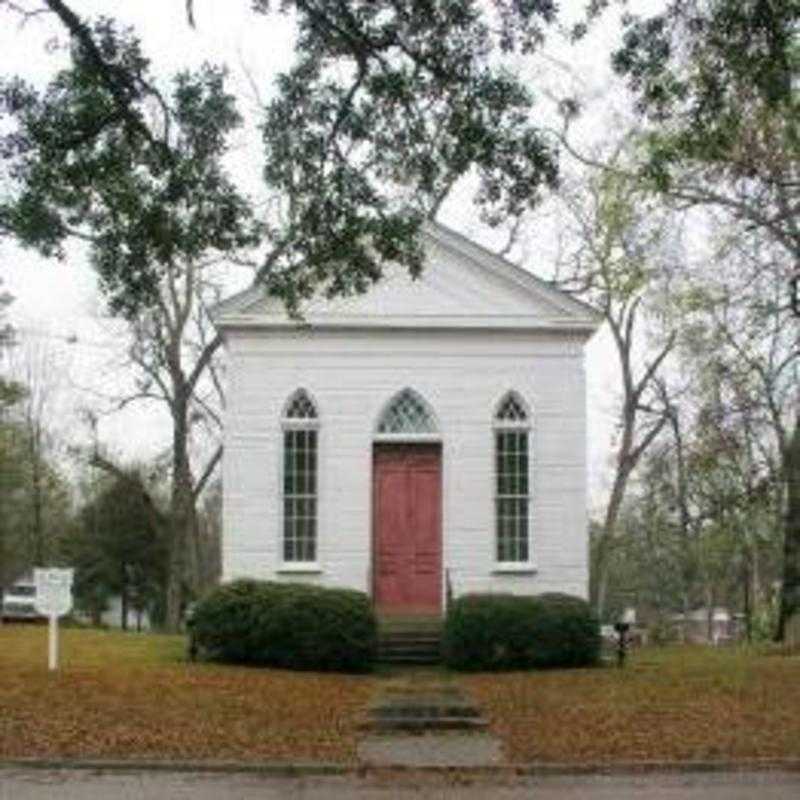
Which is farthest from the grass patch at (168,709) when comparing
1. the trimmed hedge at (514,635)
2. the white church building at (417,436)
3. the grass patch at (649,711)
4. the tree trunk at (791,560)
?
the tree trunk at (791,560)

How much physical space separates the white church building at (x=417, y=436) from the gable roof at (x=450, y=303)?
3cm

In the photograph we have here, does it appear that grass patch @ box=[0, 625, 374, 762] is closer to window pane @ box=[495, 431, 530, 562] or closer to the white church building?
the white church building

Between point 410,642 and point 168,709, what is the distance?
9.60 m

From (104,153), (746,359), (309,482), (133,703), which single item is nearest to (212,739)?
(133,703)

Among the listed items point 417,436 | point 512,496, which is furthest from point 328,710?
point 512,496

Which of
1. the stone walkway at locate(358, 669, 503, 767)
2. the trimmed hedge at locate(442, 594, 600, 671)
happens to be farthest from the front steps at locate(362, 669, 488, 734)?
the trimmed hedge at locate(442, 594, 600, 671)

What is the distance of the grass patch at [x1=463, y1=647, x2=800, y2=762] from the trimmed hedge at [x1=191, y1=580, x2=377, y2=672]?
86.0 inches

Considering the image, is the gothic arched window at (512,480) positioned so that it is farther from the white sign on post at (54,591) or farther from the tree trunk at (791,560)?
the white sign on post at (54,591)

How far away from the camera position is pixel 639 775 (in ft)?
50.6

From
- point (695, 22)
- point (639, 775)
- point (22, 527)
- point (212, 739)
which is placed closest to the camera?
point (695, 22)

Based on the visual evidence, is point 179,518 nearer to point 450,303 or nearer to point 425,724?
point 450,303

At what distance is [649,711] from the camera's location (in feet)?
66.9

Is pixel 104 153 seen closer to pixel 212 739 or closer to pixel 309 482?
pixel 212 739

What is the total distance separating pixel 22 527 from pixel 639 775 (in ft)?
197
